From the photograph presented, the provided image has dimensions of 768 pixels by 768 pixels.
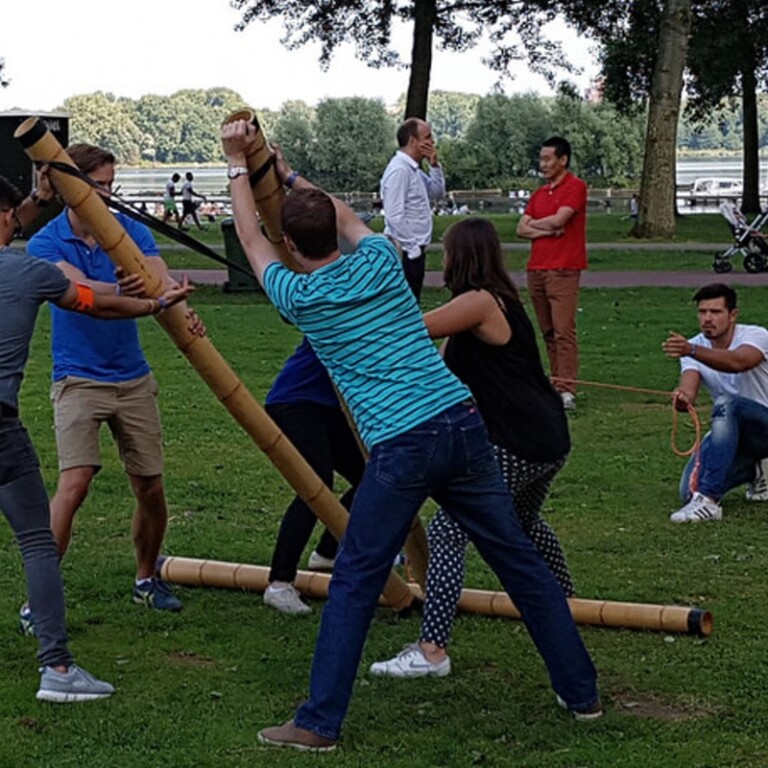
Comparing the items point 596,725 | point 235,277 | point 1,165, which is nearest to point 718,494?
point 596,725

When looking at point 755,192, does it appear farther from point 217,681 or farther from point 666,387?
point 217,681

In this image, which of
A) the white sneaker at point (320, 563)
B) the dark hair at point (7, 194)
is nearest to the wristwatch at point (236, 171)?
the dark hair at point (7, 194)

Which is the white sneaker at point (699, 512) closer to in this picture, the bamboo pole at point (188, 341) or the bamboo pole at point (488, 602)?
the bamboo pole at point (488, 602)

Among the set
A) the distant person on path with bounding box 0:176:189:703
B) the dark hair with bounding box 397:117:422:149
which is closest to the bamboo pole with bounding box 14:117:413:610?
the distant person on path with bounding box 0:176:189:703

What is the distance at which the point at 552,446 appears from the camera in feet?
20.1

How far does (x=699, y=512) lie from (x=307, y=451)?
9.33 ft

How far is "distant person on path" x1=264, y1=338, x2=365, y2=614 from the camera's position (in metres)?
7.00

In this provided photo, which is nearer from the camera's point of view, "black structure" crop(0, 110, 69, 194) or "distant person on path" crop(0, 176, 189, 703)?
"distant person on path" crop(0, 176, 189, 703)

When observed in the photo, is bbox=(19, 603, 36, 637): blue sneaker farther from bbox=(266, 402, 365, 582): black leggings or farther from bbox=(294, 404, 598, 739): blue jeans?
bbox=(294, 404, 598, 739): blue jeans

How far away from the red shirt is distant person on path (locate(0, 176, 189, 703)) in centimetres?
702

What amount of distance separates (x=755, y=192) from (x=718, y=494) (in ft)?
129

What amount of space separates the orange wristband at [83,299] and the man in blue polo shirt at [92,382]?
2.47 feet

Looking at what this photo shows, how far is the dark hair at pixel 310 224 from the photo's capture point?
205 inches

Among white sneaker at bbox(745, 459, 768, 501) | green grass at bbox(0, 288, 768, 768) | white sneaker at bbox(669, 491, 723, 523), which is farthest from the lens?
white sneaker at bbox(745, 459, 768, 501)
